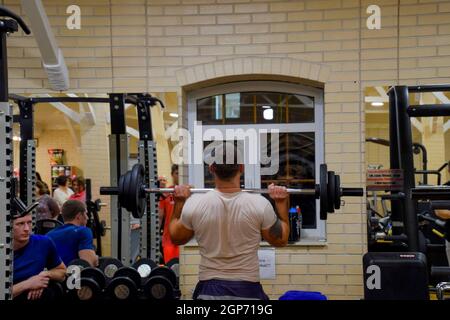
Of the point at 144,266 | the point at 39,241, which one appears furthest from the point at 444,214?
the point at 39,241

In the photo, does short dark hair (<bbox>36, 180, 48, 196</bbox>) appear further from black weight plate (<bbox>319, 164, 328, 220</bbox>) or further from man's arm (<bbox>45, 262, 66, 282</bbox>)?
black weight plate (<bbox>319, 164, 328, 220</bbox>)

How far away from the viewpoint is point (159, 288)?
3.04 metres

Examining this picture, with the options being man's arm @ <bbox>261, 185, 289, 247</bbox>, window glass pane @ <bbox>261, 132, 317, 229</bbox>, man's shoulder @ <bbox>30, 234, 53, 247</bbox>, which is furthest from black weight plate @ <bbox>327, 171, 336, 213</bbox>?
man's shoulder @ <bbox>30, 234, 53, 247</bbox>

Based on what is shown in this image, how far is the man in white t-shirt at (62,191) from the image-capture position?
10.2 feet

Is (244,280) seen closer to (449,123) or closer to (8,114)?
(8,114)

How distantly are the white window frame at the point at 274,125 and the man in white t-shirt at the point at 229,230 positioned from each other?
45.4 inches

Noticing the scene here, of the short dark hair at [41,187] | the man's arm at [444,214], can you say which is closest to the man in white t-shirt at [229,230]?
the man's arm at [444,214]

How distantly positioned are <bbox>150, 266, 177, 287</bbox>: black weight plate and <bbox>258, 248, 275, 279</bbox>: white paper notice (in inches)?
20.7

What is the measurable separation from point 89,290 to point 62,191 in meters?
0.61

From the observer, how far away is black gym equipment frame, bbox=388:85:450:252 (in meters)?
2.40

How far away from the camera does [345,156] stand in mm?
3088

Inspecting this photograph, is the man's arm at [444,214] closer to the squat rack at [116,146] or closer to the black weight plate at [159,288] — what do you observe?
the black weight plate at [159,288]
